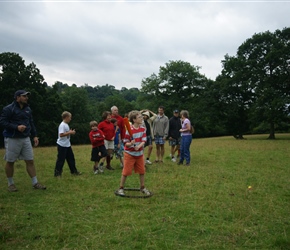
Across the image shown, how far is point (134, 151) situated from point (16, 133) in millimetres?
2896

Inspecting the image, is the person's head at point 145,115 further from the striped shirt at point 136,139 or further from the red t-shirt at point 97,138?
the striped shirt at point 136,139

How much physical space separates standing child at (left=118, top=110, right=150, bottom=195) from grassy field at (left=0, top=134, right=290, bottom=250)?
20.7 inches

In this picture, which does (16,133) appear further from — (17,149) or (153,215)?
(153,215)

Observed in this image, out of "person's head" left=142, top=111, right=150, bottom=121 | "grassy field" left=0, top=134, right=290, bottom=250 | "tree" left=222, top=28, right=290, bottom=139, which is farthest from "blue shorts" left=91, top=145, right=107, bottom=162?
"tree" left=222, top=28, right=290, bottom=139

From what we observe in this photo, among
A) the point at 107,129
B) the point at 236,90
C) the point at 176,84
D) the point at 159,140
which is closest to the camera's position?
the point at 107,129

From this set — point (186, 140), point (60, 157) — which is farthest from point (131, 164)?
point (186, 140)

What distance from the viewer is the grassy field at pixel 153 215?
3.64 meters

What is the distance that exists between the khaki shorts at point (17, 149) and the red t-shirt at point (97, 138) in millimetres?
2573

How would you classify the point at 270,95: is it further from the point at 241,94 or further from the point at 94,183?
the point at 94,183

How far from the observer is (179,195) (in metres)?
5.89

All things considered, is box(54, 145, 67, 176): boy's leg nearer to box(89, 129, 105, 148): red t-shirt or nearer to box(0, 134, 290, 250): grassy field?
box(0, 134, 290, 250): grassy field

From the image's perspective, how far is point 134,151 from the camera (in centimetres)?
609

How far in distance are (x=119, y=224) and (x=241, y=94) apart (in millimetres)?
37186

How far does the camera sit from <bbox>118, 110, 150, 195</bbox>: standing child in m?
6.04
